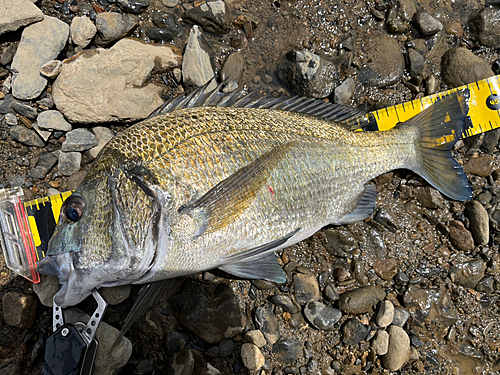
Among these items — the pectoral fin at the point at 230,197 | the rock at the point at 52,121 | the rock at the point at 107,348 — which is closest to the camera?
the pectoral fin at the point at 230,197

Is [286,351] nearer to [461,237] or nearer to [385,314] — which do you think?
[385,314]

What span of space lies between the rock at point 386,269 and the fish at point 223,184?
1.86 feet

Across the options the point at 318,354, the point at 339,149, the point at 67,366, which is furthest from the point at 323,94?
the point at 67,366

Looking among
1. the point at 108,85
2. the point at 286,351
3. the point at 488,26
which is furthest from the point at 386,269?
the point at 108,85

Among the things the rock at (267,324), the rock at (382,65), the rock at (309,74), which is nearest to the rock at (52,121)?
the rock at (309,74)

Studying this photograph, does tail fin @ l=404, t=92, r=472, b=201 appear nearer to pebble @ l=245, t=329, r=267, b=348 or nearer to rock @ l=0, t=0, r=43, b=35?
pebble @ l=245, t=329, r=267, b=348

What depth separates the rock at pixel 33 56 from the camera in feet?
8.68

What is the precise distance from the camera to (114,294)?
257cm

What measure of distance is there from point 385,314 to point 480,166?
165 cm

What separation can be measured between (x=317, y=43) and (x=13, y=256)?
10.4 feet

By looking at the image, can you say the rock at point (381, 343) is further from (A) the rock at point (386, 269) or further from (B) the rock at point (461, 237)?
(B) the rock at point (461, 237)

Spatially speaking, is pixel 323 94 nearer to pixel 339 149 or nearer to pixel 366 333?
pixel 339 149

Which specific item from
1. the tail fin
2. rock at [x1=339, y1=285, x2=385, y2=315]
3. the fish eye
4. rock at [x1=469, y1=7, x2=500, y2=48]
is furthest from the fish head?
rock at [x1=469, y1=7, x2=500, y2=48]

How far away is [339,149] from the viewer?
8.14 feet
